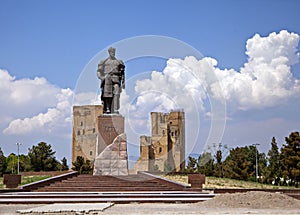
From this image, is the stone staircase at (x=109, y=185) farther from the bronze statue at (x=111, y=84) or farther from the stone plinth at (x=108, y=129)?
the bronze statue at (x=111, y=84)

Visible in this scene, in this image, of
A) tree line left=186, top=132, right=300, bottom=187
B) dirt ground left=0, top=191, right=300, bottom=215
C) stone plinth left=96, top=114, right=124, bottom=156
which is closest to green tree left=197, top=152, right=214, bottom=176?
tree line left=186, top=132, right=300, bottom=187

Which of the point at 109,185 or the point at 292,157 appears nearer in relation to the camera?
the point at 109,185

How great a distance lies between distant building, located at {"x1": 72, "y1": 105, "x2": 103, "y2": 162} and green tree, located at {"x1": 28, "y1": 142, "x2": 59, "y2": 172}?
1400cm

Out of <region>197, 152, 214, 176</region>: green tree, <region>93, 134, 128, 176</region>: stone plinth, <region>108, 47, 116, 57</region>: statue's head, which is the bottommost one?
<region>197, 152, 214, 176</region>: green tree

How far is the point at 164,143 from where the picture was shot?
2004 inches

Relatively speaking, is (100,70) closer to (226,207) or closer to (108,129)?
(108,129)

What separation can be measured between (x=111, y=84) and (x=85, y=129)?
35.3 meters

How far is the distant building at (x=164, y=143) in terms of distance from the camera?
4784 centimetres

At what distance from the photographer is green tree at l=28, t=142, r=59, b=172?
119 ft

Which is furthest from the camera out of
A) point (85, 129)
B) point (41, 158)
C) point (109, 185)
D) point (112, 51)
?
point (85, 129)

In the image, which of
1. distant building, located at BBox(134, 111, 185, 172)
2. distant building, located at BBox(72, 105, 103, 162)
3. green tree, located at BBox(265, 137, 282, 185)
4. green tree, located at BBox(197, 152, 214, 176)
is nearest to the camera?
green tree, located at BBox(265, 137, 282, 185)

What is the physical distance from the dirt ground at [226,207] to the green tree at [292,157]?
59.9 ft

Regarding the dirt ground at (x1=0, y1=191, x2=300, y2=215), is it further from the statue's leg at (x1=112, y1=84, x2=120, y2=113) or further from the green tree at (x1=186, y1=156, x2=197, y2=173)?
the green tree at (x1=186, y1=156, x2=197, y2=173)

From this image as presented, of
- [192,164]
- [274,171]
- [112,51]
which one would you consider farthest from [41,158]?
[112,51]
